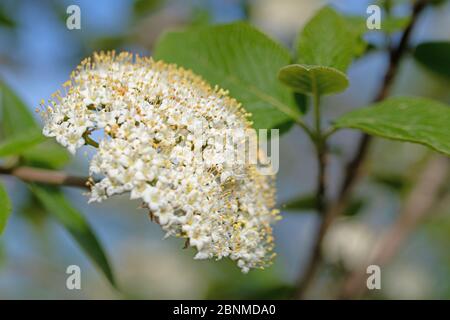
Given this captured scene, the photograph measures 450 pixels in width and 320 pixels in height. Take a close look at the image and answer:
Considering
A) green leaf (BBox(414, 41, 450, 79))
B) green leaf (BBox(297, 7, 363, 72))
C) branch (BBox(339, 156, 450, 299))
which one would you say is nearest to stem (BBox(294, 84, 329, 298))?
green leaf (BBox(297, 7, 363, 72))

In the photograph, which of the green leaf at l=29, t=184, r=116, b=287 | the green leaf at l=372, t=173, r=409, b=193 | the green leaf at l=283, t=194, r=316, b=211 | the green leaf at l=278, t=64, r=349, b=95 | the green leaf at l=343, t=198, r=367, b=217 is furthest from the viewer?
the green leaf at l=372, t=173, r=409, b=193

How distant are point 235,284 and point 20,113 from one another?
1.25 metres

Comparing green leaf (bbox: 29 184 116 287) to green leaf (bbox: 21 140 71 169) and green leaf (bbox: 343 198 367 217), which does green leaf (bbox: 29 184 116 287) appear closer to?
green leaf (bbox: 21 140 71 169)

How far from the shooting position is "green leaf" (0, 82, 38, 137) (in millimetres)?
1861

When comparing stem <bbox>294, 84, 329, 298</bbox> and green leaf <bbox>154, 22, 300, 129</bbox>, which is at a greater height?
green leaf <bbox>154, 22, 300, 129</bbox>

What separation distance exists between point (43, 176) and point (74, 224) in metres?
0.15

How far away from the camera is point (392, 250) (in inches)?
81.9

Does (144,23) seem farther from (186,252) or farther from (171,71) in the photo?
(171,71)

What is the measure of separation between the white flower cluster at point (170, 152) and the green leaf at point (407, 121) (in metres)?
0.26

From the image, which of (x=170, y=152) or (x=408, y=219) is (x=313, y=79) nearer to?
(x=170, y=152)

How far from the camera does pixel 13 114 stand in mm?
1880

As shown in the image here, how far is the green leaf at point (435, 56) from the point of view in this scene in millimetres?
1851

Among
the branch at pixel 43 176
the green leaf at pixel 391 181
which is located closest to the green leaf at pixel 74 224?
the branch at pixel 43 176

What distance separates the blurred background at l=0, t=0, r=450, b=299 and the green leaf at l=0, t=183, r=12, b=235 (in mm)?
1107
